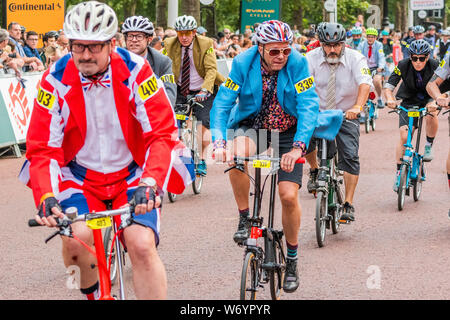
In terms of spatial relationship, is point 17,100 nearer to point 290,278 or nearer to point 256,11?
point 290,278

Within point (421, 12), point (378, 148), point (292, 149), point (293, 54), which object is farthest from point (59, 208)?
point (421, 12)

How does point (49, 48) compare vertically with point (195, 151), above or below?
above

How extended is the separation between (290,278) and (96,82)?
240 centimetres

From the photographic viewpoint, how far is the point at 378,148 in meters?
15.8

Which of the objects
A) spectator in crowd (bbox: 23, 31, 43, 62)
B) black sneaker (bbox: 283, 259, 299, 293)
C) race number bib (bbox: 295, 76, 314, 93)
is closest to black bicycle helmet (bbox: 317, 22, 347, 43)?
race number bib (bbox: 295, 76, 314, 93)

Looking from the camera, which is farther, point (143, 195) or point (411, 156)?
point (411, 156)

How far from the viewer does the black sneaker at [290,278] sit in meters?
6.20

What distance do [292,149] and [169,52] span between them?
5590 mm

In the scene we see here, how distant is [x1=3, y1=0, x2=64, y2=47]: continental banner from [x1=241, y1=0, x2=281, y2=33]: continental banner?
1215cm

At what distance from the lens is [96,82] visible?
14.9 feet

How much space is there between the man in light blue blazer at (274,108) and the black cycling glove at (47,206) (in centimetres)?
179

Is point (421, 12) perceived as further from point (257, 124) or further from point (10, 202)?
point (257, 124)

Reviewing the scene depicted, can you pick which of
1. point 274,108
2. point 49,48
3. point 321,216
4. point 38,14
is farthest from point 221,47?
point 274,108

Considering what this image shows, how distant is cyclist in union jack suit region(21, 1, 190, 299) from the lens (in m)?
4.35
